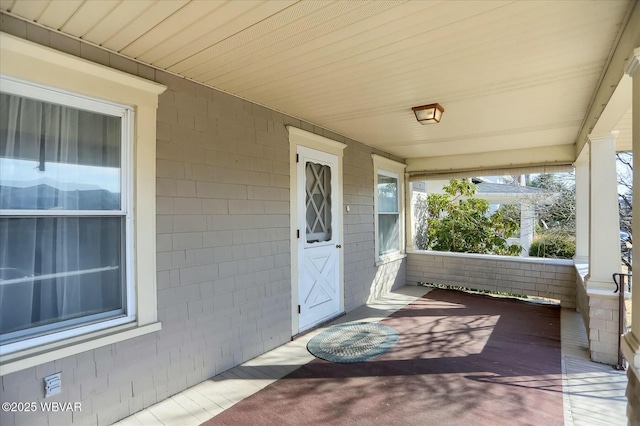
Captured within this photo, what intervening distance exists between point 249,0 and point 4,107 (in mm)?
1538

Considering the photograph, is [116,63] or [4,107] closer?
[4,107]

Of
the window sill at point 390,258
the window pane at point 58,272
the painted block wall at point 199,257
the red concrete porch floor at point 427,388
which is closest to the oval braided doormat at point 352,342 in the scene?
the red concrete porch floor at point 427,388

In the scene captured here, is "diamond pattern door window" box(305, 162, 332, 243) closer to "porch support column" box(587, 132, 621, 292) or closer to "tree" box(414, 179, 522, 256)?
"porch support column" box(587, 132, 621, 292)

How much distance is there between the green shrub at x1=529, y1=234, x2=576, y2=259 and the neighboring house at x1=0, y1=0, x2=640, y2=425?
5120 millimetres

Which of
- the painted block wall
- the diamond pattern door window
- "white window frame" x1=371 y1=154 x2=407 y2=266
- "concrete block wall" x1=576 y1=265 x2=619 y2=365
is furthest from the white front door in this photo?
"concrete block wall" x1=576 y1=265 x2=619 y2=365

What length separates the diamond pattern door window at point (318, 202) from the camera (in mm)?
4309

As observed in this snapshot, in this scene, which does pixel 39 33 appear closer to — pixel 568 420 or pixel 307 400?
pixel 307 400

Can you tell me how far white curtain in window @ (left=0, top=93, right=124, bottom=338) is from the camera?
1981 mm

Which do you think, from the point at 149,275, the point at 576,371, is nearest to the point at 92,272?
the point at 149,275

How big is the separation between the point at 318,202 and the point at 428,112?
1758mm

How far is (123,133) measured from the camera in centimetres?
245

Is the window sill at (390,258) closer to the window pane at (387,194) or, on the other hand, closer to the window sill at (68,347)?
the window pane at (387,194)

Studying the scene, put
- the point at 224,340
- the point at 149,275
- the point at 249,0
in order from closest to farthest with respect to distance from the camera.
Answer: the point at 249,0
the point at 149,275
the point at 224,340

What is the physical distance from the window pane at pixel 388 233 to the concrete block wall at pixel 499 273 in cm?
50
